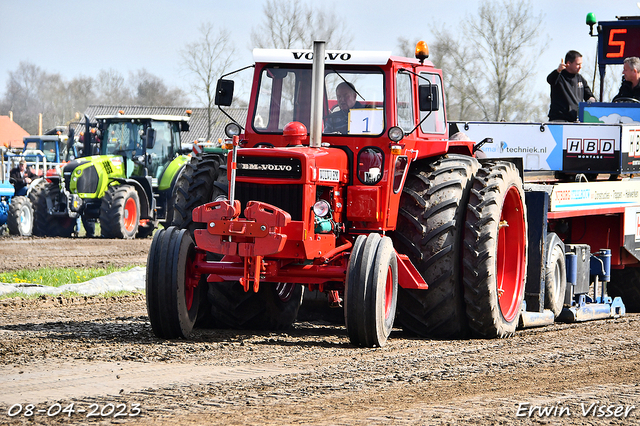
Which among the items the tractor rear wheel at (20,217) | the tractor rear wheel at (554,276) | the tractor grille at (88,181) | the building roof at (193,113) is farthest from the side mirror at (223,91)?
the building roof at (193,113)

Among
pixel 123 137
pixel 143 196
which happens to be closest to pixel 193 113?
pixel 123 137

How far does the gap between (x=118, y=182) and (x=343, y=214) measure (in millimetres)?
13575

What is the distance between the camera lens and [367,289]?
6.57m

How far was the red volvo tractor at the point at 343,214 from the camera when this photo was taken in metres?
6.76

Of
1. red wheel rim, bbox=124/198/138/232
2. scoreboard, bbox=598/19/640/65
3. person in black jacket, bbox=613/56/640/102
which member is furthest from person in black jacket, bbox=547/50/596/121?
red wheel rim, bbox=124/198/138/232

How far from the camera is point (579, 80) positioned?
478 inches

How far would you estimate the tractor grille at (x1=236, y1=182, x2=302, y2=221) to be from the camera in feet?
22.8

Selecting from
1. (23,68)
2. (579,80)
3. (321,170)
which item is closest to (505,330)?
(321,170)

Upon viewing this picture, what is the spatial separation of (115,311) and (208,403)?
16.4 ft

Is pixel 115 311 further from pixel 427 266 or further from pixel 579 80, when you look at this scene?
pixel 579 80

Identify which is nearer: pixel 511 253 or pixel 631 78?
pixel 511 253

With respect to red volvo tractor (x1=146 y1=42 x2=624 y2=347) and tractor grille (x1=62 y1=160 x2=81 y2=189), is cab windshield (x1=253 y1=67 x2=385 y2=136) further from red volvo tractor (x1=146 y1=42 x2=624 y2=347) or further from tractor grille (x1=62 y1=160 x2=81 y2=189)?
tractor grille (x1=62 y1=160 x2=81 y2=189)

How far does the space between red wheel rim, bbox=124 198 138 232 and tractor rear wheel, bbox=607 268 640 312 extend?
38.1 ft

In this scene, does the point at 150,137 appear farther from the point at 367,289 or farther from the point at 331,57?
the point at 367,289
